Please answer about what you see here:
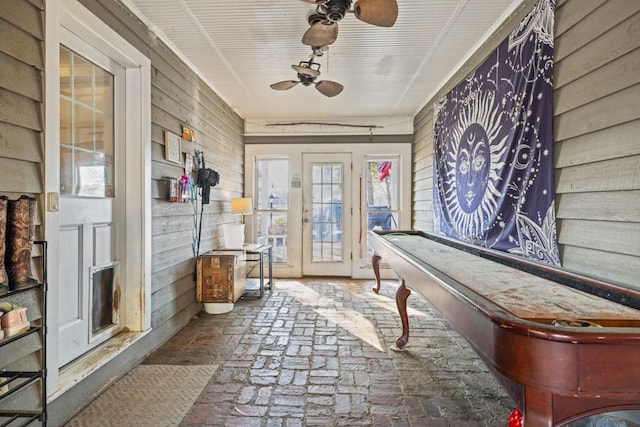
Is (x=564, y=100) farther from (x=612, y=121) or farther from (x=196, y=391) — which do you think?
(x=196, y=391)

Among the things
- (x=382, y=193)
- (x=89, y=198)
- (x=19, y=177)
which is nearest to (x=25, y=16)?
(x=19, y=177)

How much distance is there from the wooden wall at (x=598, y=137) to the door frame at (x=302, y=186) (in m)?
3.33

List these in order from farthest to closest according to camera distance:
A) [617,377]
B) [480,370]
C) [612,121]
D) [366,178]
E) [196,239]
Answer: [366,178] → [196,239] → [480,370] → [612,121] → [617,377]

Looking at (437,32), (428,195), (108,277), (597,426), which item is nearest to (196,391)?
(108,277)

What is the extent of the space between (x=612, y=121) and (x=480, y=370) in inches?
66.8

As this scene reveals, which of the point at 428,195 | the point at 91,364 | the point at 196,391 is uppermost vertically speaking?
the point at 428,195

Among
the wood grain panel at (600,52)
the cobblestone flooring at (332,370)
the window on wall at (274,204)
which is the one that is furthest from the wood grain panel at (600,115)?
the window on wall at (274,204)

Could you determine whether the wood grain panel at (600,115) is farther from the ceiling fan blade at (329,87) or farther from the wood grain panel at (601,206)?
the ceiling fan blade at (329,87)

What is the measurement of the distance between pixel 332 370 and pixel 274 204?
343 centimetres

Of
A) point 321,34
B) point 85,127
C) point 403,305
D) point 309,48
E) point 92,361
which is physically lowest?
point 92,361

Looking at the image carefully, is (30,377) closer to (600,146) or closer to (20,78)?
(20,78)

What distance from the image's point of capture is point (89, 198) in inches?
85.9

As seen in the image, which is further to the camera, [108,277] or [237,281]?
[237,281]

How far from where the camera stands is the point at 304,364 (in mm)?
2406
